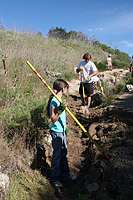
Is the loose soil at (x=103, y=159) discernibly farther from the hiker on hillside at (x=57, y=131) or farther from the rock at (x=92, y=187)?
the hiker on hillside at (x=57, y=131)

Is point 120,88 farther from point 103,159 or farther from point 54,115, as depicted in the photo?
point 54,115

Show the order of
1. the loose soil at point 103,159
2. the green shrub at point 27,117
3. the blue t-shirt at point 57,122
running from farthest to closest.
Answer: the green shrub at point 27,117 < the blue t-shirt at point 57,122 < the loose soil at point 103,159

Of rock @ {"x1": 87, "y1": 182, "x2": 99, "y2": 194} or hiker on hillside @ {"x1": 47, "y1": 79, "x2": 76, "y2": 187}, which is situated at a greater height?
hiker on hillside @ {"x1": 47, "y1": 79, "x2": 76, "y2": 187}

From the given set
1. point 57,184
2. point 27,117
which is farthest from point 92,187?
point 27,117

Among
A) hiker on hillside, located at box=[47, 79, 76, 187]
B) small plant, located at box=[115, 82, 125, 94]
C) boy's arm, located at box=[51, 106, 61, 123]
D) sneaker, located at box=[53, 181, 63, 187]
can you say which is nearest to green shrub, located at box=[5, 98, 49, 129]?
hiker on hillside, located at box=[47, 79, 76, 187]

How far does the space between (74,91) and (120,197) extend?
664cm

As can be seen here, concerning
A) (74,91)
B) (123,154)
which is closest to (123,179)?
(123,154)

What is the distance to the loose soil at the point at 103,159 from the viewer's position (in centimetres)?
251

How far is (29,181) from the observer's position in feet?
8.72

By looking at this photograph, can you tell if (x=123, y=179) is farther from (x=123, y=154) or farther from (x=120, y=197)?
(x=123, y=154)

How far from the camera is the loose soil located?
8.22 ft

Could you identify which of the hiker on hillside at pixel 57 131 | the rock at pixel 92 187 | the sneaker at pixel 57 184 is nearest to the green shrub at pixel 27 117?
the hiker on hillside at pixel 57 131

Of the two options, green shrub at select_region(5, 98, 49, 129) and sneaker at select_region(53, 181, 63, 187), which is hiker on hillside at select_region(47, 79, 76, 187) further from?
green shrub at select_region(5, 98, 49, 129)

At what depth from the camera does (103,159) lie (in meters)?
3.12
